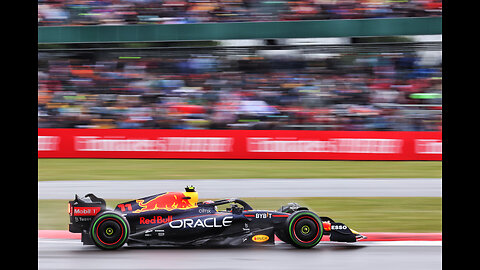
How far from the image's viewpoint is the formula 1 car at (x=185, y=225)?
7.09 metres

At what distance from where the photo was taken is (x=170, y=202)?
23.6 ft

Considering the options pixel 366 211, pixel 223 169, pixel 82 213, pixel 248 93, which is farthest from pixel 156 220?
pixel 248 93

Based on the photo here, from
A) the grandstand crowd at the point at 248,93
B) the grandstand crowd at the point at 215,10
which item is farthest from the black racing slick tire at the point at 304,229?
the grandstand crowd at the point at 215,10

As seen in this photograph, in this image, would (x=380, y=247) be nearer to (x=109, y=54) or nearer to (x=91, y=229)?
(x=91, y=229)

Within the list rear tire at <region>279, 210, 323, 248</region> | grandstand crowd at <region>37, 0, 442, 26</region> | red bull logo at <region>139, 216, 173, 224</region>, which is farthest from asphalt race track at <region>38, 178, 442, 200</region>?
grandstand crowd at <region>37, 0, 442, 26</region>

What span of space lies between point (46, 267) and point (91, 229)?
652mm

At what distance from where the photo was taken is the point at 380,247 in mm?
7543

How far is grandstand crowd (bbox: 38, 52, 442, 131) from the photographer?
15.8 m

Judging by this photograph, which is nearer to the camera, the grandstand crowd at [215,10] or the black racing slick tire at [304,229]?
the black racing slick tire at [304,229]

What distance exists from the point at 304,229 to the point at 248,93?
10040mm

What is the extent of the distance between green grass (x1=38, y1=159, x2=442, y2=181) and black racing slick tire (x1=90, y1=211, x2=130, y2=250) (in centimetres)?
612

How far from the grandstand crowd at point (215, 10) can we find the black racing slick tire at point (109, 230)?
12049 millimetres

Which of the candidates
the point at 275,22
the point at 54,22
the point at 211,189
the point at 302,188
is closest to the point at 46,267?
the point at 211,189

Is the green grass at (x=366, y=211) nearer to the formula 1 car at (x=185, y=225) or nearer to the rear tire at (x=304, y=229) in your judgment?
the rear tire at (x=304, y=229)
